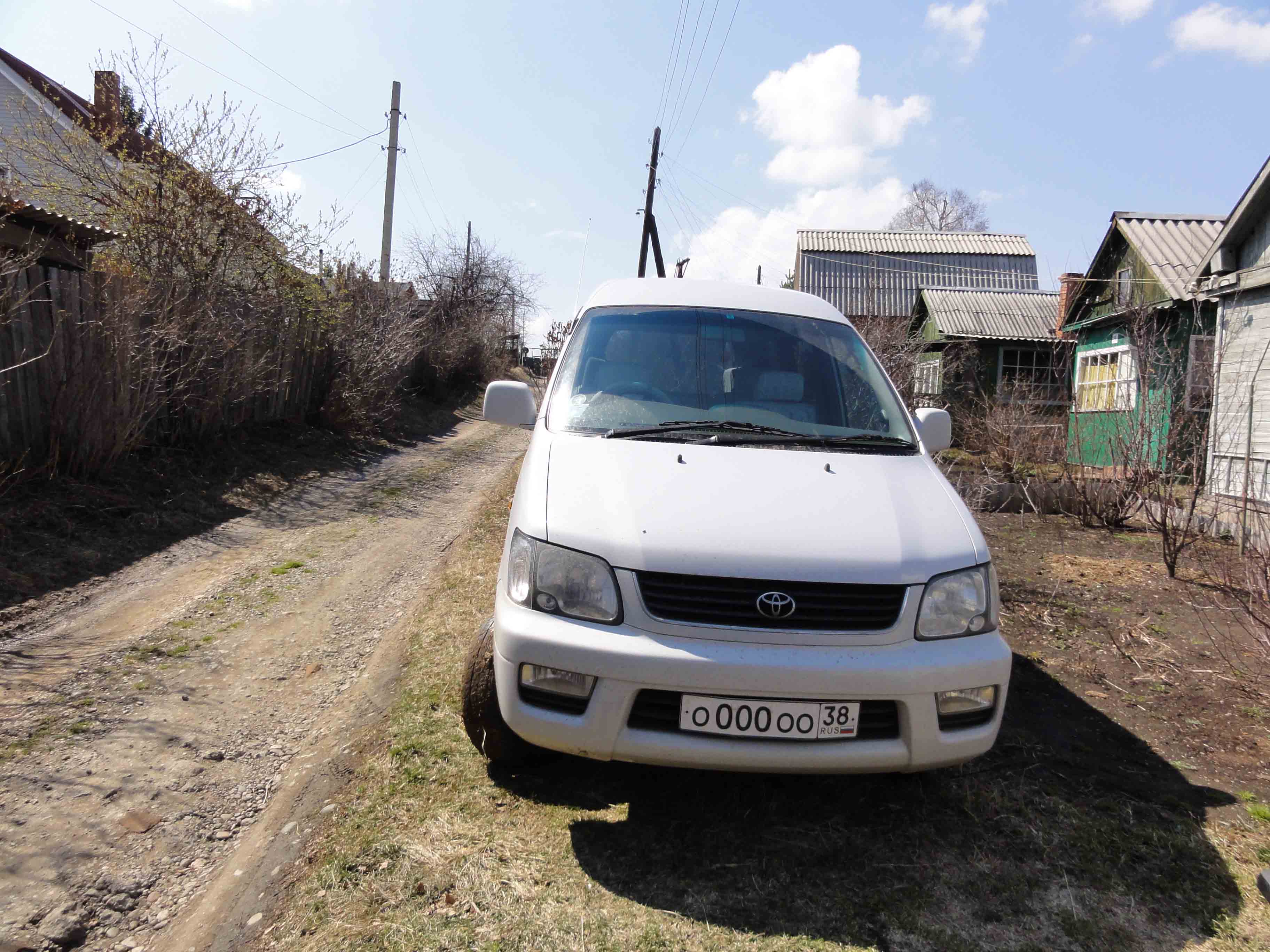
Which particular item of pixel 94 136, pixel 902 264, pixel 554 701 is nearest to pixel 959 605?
pixel 554 701

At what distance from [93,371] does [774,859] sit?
6882 mm

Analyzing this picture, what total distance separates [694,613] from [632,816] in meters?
0.85

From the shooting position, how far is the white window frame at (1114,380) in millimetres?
14102

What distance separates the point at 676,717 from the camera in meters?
2.52

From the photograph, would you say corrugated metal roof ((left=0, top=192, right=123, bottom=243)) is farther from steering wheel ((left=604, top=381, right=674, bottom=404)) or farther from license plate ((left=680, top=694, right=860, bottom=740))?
license plate ((left=680, top=694, right=860, bottom=740))

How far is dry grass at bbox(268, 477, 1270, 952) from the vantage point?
2303 millimetres

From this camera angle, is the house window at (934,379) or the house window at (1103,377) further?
the house window at (934,379)

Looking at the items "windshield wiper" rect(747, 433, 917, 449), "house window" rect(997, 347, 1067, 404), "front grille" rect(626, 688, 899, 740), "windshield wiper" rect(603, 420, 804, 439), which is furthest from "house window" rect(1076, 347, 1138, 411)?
"front grille" rect(626, 688, 899, 740)

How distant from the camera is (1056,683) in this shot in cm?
431

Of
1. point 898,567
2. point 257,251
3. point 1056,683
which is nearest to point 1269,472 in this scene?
point 1056,683

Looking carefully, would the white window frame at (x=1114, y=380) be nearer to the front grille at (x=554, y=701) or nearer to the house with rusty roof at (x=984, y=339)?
the house with rusty roof at (x=984, y=339)

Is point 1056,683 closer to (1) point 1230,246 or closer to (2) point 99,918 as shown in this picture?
(2) point 99,918

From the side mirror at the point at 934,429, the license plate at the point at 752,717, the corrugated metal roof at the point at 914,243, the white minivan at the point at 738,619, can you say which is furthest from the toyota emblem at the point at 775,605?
the corrugated metal roof at the point at 914,243

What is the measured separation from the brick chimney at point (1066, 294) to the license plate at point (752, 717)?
675 inches
